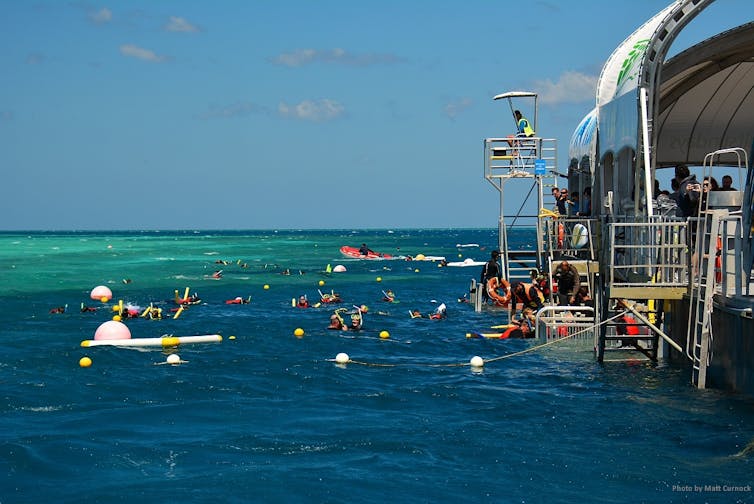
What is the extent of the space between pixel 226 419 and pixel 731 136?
1948cm

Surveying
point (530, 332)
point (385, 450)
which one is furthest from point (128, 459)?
point (530, 332)

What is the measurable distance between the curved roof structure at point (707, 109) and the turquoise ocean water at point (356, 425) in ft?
26.8

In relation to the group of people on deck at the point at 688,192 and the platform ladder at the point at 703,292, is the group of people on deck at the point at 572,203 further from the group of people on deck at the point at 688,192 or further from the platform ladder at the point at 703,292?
the platform ladder at the point at 703,292

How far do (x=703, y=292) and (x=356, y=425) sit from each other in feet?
19.8

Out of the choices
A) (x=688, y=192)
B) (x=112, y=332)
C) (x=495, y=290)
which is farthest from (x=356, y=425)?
(x=495, y=290)

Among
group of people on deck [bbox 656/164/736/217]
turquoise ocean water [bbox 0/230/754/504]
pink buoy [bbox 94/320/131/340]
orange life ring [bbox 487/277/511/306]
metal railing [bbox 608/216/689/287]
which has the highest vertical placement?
group of people on deck [bbox 656/164/736/217]

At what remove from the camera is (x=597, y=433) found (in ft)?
47.5

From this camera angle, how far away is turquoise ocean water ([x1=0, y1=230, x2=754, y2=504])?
12.0 meters

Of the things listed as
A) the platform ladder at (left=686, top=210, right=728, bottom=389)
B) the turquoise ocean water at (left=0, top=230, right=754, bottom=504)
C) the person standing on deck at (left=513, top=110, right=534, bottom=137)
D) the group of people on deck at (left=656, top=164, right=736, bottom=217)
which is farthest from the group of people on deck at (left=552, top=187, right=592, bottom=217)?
the platform ladder at (left=686, top=210, right=728, bottom=389)

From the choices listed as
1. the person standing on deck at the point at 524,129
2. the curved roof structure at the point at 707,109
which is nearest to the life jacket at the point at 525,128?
the person standing on deck at the point at 524,129

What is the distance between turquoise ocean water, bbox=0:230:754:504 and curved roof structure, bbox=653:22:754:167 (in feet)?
26.8

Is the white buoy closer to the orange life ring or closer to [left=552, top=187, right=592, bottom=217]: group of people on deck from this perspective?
[left=552, top=187, right=592, bottom=217]: group of people on deck

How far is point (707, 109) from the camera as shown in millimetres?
27844

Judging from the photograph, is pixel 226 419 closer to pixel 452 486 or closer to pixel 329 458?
pixel 329 458
